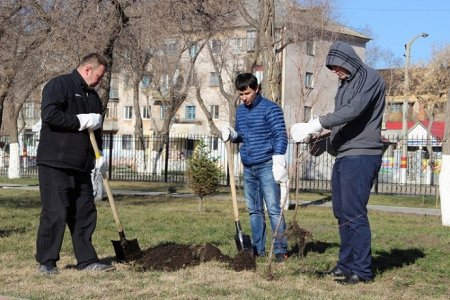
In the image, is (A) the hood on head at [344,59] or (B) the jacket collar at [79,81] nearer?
(A) the hood on head at [344,59]

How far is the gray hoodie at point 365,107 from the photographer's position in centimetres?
586

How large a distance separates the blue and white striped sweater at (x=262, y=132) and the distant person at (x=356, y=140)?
0.86 metres

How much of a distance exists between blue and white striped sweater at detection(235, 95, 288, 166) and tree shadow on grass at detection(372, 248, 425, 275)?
4.90 ft

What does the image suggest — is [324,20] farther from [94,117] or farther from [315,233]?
[94,117]

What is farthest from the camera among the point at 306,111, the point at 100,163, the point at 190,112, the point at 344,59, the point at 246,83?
the point at 190,112

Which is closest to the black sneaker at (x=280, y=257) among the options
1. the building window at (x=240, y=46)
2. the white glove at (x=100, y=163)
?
the white glove at (x=100, y=163)

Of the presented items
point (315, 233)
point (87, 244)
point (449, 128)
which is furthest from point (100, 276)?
point (449, 128)

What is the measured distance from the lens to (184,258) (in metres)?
6.61

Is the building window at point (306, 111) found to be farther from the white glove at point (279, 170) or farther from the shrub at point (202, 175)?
the shrub at point (202, 175)

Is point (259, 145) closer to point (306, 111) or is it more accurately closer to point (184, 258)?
point (184, 258)

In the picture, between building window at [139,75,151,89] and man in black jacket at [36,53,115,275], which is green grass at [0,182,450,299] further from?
building window at [139,75,151,89]

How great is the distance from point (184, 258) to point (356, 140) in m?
1.96

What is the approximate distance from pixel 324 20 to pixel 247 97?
24.5 metres

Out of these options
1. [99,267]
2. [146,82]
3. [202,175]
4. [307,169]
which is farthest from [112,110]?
[99,267]
